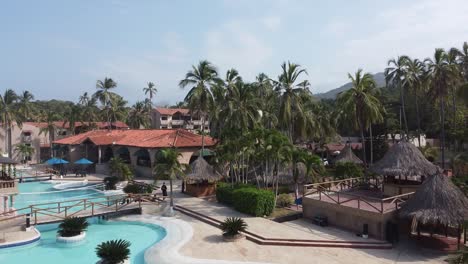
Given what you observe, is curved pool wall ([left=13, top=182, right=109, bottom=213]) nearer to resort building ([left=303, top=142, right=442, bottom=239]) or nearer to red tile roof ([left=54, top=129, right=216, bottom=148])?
red tile roof ([left=54, top=129, right=216, bottom=148])

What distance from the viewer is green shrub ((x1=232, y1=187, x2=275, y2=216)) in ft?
90.1

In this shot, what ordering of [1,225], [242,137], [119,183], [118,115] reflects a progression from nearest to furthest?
[1,225] → [242,137] → [119,183] → [118,115]

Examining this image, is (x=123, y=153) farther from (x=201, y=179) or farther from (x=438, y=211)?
(x=438, y=211)

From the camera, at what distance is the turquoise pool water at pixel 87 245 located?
68.2 ft

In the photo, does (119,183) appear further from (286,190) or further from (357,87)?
(357,87)

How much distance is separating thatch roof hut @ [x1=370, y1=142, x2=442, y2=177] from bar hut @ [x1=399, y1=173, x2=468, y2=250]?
171 inches

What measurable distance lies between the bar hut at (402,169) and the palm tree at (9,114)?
6146 centimetres

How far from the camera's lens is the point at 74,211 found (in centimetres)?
3141

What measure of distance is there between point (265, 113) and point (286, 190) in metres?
13.4

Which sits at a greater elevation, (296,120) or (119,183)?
(296,120)

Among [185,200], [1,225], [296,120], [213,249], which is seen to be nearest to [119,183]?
[185,200]

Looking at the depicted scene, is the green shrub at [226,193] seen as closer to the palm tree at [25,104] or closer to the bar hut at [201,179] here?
the bar hut at [201,179]

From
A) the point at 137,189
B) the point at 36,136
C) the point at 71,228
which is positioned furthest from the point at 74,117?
the point at 71,228

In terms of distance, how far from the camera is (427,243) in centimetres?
2138
